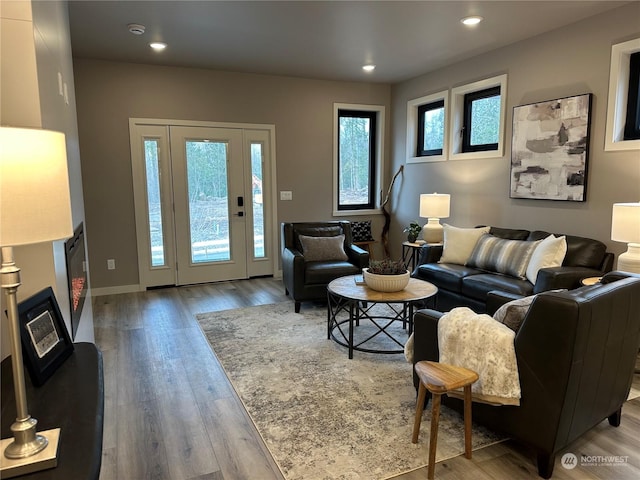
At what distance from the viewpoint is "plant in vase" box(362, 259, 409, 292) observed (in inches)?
129

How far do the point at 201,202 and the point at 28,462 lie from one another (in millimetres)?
4691

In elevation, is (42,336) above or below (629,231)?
below

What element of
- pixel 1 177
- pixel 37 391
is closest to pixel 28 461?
pixel 37 391

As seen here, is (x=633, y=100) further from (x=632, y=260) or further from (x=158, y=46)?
(x=158, y=46)

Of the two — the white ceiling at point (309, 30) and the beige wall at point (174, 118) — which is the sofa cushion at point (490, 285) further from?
the beige wall at point (174, 118)

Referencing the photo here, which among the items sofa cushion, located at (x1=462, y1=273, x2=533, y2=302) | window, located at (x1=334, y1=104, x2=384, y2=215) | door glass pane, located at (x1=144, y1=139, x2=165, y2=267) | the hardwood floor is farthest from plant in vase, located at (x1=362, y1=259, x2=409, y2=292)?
door glass pane, located at (x1=144, y1=139, x2=165, y2=267)

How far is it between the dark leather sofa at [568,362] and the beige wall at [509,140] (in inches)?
70.3

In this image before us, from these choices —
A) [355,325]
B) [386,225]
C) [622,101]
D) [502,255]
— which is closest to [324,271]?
[355,325]

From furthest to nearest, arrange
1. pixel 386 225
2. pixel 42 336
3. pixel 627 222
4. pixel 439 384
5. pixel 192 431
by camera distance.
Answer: pixel 386 225 → pixel 627 222 → pixel 192 431 → pixel 439 384 → pixel 42 336

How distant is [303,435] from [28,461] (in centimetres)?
152

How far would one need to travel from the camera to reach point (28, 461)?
1.04 meters

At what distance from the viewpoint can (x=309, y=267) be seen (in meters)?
4.38

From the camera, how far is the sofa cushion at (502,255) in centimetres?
379

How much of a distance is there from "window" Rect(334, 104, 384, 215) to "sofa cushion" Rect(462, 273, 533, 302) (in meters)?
2.81
